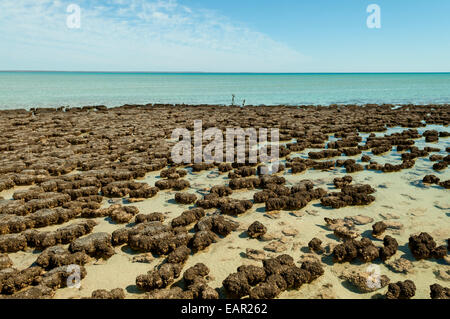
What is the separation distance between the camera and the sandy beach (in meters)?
5.78

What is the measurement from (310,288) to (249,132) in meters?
16.8

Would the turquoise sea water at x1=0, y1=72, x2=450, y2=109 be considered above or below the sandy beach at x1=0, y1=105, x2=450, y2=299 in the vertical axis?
above

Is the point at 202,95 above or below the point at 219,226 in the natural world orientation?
above

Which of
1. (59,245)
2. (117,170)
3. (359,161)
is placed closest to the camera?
(59,245)

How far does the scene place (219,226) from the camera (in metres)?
7.78

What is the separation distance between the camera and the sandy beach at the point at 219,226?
578 cm

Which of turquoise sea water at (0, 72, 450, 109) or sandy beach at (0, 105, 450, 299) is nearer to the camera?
sandy beach at (0, 105, 450, 299)

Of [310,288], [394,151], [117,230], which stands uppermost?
[394,151]

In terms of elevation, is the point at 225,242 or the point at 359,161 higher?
the point at 359,161

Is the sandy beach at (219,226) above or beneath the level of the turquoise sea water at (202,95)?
beneath

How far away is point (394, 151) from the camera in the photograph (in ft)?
54.0

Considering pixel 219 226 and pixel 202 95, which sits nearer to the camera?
pixel 219 226
